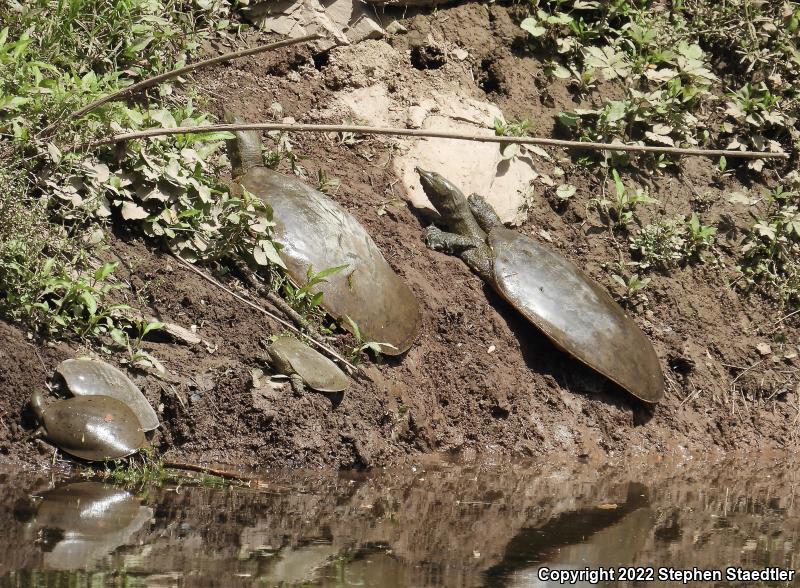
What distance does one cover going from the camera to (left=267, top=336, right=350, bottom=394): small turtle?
4023 millimetres

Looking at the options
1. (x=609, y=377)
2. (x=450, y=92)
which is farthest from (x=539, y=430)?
(x=450, y=92)

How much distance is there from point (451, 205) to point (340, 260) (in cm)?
104

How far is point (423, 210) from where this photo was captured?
565 centimetres

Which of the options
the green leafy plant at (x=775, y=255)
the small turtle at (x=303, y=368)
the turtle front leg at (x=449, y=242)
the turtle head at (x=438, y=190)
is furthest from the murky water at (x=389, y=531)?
the green leafy plant at (x=775, y=255)

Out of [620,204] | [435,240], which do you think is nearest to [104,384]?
[435,240]

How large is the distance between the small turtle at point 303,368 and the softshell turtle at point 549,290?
1311mm

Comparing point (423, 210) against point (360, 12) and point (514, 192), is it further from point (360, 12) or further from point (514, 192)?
point (360, 12)

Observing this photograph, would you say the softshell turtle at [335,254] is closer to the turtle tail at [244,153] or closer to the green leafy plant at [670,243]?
the turtle tail at [244,153]

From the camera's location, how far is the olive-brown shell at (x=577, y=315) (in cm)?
503

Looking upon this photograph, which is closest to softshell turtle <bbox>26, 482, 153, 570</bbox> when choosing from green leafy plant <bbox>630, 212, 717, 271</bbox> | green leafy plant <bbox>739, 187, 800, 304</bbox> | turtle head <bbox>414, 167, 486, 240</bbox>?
turtle head <bbox>414, 167, 486, 240</bbox>

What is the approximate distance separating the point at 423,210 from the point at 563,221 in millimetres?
881

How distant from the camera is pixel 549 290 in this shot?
5211mm

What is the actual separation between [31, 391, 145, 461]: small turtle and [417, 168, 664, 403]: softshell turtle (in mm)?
2272

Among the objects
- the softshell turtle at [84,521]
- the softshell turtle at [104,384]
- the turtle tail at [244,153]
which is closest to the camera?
the softshell turtle at [84,521]
